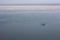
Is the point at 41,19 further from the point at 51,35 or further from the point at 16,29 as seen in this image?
the point at 16,29

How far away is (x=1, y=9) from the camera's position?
1385 mm

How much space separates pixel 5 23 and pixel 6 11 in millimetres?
228

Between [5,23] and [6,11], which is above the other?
[6,11]

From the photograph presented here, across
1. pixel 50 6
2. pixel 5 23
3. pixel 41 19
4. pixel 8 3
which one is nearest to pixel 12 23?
pixel 5 23

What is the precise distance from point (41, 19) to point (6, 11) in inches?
26.5

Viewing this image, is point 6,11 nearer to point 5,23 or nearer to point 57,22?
point 5,23

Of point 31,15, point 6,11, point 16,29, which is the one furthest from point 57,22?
point 6,11

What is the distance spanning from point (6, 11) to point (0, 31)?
41 cm

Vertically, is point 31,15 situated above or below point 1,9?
below

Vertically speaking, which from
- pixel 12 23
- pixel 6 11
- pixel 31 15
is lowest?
pixel 12 23

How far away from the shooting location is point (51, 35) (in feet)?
4.60

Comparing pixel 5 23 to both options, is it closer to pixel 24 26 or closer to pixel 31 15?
pixel 24 26

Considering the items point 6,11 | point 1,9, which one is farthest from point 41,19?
point 1,9

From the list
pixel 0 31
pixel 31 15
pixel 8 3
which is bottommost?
pixel 0 31
